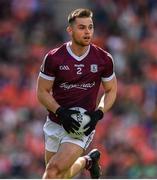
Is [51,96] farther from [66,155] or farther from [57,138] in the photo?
[66,155]

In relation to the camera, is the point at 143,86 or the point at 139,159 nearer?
the point at 139,159

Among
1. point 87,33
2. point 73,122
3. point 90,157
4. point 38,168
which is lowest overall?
point 38,168

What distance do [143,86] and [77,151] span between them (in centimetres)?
729

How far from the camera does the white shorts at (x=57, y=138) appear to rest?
944 cm

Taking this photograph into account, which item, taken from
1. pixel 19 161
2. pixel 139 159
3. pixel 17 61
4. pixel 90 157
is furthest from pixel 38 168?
pixel 90 157

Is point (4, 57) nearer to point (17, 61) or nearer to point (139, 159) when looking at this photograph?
point (17, 61)

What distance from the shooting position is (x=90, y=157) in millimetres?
9867

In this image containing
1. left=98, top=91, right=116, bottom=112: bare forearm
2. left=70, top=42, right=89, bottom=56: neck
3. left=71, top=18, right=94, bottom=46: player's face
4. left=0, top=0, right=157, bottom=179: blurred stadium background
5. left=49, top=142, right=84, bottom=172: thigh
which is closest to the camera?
left=49, top=142, right=84, bottom=172: thigh

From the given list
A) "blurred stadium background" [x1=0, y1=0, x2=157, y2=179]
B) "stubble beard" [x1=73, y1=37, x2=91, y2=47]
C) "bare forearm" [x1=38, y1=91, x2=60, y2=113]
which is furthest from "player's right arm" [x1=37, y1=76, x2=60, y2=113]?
"blurred stadium background" [x1=0, y1=0, x2=157, y2=179]

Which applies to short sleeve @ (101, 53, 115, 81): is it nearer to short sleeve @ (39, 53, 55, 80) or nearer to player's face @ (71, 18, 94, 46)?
player's face @ (71, 18, 94, 46)

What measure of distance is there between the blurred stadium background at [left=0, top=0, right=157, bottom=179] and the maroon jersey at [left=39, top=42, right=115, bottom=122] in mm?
5378

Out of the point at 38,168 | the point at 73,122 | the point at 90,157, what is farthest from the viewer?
the point at 38,168

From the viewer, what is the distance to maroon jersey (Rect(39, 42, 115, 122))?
368 inches

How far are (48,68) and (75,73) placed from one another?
0.28 metres
